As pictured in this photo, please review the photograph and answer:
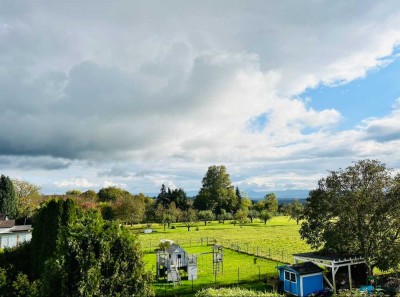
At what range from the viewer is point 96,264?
448 inches

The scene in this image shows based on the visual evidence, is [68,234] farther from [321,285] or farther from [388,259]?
[388,259]

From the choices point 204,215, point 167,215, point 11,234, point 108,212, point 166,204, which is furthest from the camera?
point 166,204

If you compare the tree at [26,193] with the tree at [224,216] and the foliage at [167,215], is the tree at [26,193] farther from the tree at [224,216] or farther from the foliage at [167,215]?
the tree at [224,216]

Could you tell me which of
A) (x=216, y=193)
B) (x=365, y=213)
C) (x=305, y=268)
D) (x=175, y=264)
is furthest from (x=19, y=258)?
(x=216, y=193)

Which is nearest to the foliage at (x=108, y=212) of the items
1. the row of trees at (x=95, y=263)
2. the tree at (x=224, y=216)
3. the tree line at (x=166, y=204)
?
the tree line at (x=166, y=204)

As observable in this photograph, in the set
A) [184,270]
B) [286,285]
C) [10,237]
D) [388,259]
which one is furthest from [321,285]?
[10,237]

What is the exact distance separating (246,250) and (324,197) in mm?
19116

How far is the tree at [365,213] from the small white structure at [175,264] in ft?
36.2

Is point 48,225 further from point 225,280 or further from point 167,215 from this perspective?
point 167,215

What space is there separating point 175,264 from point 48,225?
1361 centimetres

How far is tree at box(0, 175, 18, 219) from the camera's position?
70.8 meters

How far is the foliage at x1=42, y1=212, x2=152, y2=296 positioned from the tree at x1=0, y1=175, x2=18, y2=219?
6903 centimetres

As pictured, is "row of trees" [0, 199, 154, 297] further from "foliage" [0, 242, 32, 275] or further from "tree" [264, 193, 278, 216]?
"tree" [264, 193, 278, 216]

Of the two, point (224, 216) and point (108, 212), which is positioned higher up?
point (108, 212)
